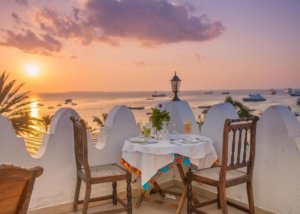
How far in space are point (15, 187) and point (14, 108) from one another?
8185mm

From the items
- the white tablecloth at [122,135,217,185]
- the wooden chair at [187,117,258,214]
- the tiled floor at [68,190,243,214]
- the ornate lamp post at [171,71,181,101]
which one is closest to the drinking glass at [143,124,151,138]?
the white tablecloth at [122,135,217,185]

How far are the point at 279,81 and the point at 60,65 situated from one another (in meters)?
14.7

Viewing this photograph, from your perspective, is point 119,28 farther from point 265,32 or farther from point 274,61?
point 274,61

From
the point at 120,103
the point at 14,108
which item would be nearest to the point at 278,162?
the point at 14,108

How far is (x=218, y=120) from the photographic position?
4.03 m

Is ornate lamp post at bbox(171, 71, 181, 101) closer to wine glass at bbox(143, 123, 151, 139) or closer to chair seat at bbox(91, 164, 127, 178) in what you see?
wine glass at bbox(143, 123, 151, 139)

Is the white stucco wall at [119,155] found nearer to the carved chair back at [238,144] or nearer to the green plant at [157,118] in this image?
the carved chair back at [238,144]

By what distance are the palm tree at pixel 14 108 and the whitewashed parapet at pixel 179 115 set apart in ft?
15.8

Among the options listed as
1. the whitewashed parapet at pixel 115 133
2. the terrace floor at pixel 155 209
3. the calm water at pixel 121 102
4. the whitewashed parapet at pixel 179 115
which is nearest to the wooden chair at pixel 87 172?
the terrace floor at pixel 155 209

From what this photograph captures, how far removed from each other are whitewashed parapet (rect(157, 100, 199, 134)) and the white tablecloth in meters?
1.01

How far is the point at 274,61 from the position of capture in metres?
14.4

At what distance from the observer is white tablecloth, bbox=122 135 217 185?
3.20 meters

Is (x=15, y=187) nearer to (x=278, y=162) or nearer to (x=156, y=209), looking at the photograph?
(x=156, y=209)

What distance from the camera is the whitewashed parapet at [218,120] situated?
3966 mm
